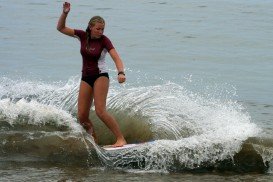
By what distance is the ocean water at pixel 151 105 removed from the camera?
10469 millimetres

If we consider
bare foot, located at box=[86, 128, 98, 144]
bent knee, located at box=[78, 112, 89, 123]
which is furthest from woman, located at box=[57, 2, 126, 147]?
bare foot, located at box=[86, 128, 98, 144]

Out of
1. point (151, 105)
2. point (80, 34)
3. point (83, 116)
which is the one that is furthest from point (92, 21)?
point (151, 105)

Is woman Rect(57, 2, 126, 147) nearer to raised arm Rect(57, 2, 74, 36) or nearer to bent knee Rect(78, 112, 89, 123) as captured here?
A: raised arm Rect(57, 2, 74, 36)

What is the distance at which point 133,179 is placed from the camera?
9.83 m

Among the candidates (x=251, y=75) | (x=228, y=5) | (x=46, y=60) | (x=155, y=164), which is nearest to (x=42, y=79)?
(x=46, y=60)

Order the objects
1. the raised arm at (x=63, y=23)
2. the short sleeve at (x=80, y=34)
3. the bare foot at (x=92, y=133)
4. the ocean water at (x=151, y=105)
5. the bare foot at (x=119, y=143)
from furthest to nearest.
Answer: the bare foot at (x=92, y=133) → the bare foot at (x=119, y=143) → the short sleeve at (x=80, y=34) → the ocean water at (x=151, y=105) → the raised arm at (x=63, y=23)

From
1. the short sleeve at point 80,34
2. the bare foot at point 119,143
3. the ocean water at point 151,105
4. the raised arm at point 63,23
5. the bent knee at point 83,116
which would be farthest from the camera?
the bent knee at point 83,116

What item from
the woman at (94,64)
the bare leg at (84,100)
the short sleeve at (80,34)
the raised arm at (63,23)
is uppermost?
the raised arm at (63,23)

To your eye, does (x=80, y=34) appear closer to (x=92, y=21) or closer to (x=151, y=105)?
(x=92, y=21)

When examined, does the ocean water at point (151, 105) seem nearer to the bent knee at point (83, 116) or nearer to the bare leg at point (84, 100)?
the bent knee at point (83, 116)

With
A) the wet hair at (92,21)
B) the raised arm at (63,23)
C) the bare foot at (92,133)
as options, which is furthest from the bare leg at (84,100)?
the raised arm at (63,23)

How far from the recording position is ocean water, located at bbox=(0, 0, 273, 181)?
1047 centimetres

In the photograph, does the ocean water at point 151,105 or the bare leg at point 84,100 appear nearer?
the ocean water at point 151,105

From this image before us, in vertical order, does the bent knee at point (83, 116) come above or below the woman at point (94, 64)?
below
